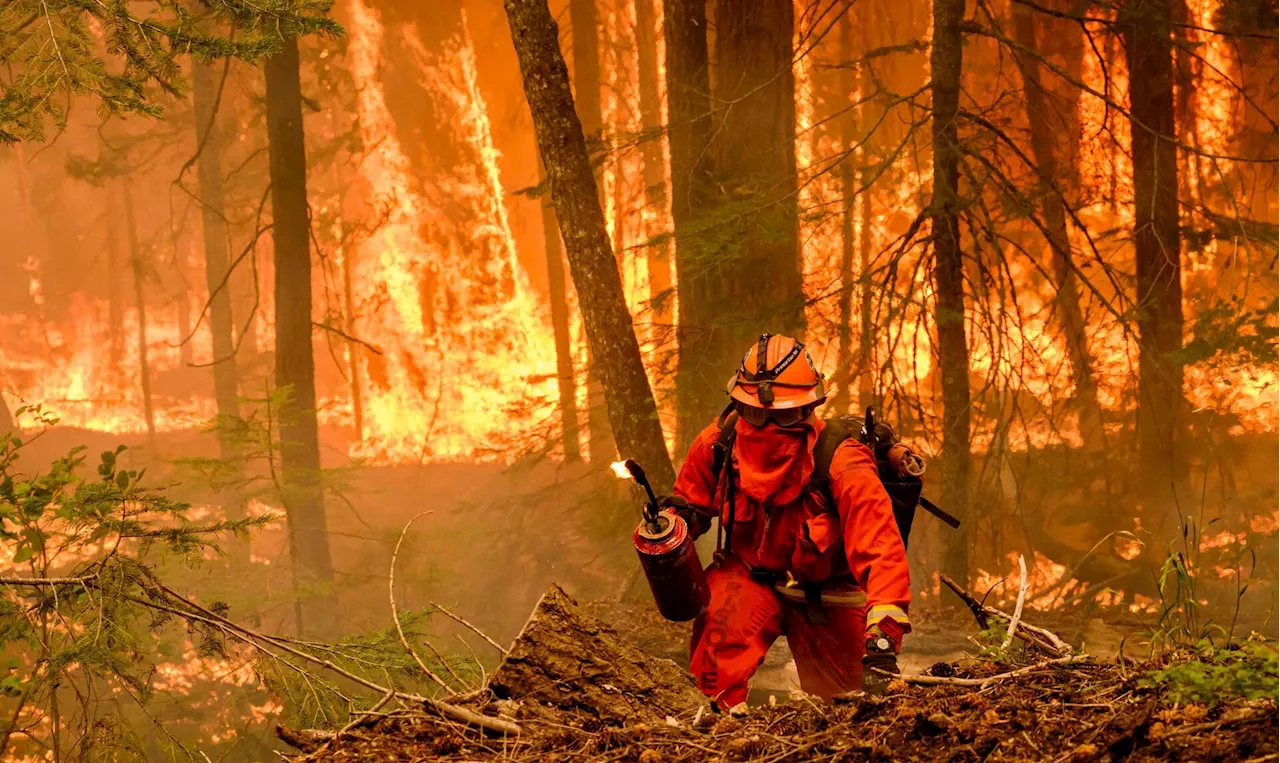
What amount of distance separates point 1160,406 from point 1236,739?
39.4 feet

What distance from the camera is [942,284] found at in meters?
8.73


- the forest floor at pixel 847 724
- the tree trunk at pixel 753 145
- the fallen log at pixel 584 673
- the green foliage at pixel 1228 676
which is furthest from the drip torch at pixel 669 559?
the tree trunk at pixel 753 145

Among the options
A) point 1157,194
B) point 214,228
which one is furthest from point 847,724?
point 214,228

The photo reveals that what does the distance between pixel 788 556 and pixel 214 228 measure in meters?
19.9

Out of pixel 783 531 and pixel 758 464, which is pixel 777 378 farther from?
pixel 783 531

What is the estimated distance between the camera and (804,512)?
4.59m

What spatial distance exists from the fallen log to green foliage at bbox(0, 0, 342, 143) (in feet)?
13.9

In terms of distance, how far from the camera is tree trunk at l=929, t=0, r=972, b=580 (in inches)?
333

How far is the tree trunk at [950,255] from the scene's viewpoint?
27.7 feet

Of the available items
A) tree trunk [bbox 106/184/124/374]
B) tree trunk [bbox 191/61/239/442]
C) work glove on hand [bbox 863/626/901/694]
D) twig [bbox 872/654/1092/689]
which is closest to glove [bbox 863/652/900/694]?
work glove on hand [bbox 863/626/901/694]

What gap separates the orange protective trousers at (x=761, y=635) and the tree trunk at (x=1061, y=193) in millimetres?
4656

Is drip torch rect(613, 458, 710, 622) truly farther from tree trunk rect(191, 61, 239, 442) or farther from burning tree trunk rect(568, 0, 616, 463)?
tree trunk rect(191, 61, 239, 442)

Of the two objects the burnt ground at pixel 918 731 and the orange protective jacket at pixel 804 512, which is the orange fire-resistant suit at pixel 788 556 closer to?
the orange protective jacket at pixel 804 512

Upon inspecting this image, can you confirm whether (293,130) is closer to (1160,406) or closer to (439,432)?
(1160,406)
